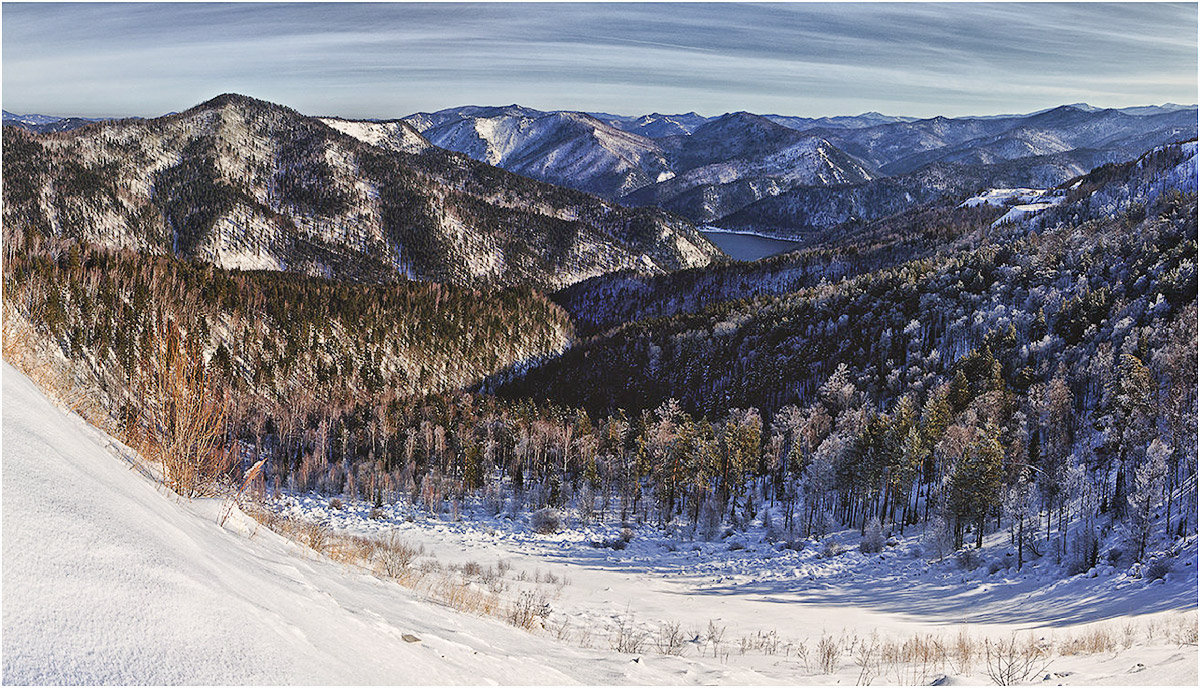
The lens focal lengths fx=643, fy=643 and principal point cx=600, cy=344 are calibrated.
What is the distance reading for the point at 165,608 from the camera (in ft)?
20.2

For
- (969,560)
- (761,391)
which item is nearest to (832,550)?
(969,560)

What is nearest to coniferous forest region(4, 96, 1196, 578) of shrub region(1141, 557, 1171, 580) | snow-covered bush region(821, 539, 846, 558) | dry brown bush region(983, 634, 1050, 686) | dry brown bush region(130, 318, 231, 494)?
dry brown bush region(130, 318, 231, 494)

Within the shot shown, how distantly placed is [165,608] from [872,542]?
70.5 metres

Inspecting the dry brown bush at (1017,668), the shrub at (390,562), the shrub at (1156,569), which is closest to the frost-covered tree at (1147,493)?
the shrub at (1156,569)

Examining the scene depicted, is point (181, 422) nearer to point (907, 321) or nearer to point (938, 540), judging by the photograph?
point (938, 540)

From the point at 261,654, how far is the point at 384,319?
628 feet

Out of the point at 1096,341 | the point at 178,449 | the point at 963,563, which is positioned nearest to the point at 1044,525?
the point at 963,563

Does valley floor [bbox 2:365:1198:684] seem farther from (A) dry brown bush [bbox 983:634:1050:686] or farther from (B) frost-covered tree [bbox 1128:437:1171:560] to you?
(B) frost-covered tree [bbox 1128:437:1171:560]

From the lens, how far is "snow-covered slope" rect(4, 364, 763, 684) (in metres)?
5.35

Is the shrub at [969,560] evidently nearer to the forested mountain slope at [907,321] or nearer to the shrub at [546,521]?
the shrub at [546,521]

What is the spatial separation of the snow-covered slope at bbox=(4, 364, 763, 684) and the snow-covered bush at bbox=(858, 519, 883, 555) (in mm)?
61989

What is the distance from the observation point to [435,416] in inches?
4857

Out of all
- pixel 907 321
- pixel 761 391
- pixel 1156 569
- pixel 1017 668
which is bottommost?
pixel 761 391

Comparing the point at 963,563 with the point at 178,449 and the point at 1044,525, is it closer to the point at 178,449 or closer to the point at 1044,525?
the point at 1044,525
